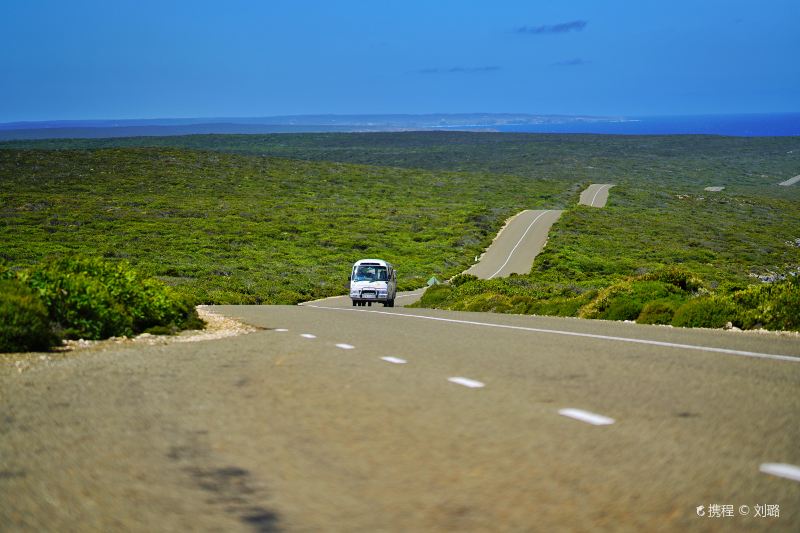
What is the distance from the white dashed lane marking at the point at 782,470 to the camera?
5418 millimetres

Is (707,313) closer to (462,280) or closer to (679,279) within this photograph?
(679,279)

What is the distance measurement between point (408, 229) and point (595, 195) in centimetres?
4738

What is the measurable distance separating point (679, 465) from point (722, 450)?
54 cm

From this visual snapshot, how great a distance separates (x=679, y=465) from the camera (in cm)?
577

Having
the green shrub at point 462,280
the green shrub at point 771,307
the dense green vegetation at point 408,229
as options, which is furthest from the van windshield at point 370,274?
the green shrub at point 771,307

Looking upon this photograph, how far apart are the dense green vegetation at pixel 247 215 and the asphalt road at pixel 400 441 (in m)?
34.2

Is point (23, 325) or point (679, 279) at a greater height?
point (23, 325)

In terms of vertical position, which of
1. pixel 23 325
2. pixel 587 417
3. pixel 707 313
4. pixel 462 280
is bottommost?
pixel 462 280

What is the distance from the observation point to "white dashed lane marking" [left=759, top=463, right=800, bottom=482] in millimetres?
5418

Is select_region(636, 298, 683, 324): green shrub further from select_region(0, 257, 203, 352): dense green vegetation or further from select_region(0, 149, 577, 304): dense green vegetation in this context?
select_region(0, 149, 577, 304): dense green vegetation

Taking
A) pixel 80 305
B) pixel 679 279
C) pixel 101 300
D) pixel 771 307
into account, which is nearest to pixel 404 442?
pixel 80 305

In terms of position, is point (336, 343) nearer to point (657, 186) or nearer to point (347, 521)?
point (347, 521)

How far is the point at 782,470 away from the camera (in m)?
5.55

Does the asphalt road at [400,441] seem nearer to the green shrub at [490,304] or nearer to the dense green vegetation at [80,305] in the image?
the dense green vegetation at [80,305]
